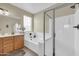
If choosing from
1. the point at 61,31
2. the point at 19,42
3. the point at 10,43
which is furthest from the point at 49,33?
the point at 10,43

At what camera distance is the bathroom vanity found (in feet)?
3.92

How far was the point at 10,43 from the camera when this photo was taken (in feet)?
4.21

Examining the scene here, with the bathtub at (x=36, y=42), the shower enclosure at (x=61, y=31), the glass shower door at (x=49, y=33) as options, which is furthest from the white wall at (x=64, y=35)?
the bathtub at (x=36, y=42)

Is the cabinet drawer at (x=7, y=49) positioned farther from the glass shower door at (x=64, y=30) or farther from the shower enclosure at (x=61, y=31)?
the glass shower door at (x=64, y=30)

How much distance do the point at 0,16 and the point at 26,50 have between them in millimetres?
685

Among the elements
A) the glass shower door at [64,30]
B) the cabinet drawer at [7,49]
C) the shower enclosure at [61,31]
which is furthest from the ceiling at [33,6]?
the cabinet drawer at [7,49]

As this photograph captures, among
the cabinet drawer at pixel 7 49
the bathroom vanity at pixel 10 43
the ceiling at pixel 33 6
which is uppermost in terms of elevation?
the ceiling at pixel 33 6

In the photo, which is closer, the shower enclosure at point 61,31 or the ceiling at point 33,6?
the ceiling at point 33,6

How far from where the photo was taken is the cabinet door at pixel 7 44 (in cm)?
121

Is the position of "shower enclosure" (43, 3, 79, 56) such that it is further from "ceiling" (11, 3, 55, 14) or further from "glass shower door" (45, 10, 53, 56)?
"ceiling" (11, 3, 55, 14)

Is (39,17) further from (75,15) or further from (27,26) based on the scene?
(75,15)

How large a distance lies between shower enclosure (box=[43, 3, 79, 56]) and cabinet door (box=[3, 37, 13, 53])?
57 centimetres

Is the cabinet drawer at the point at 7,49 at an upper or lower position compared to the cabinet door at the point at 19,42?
lower

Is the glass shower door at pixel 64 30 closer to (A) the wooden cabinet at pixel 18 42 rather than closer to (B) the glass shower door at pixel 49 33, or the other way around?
(B) the glass shower door at pixel 49 33
